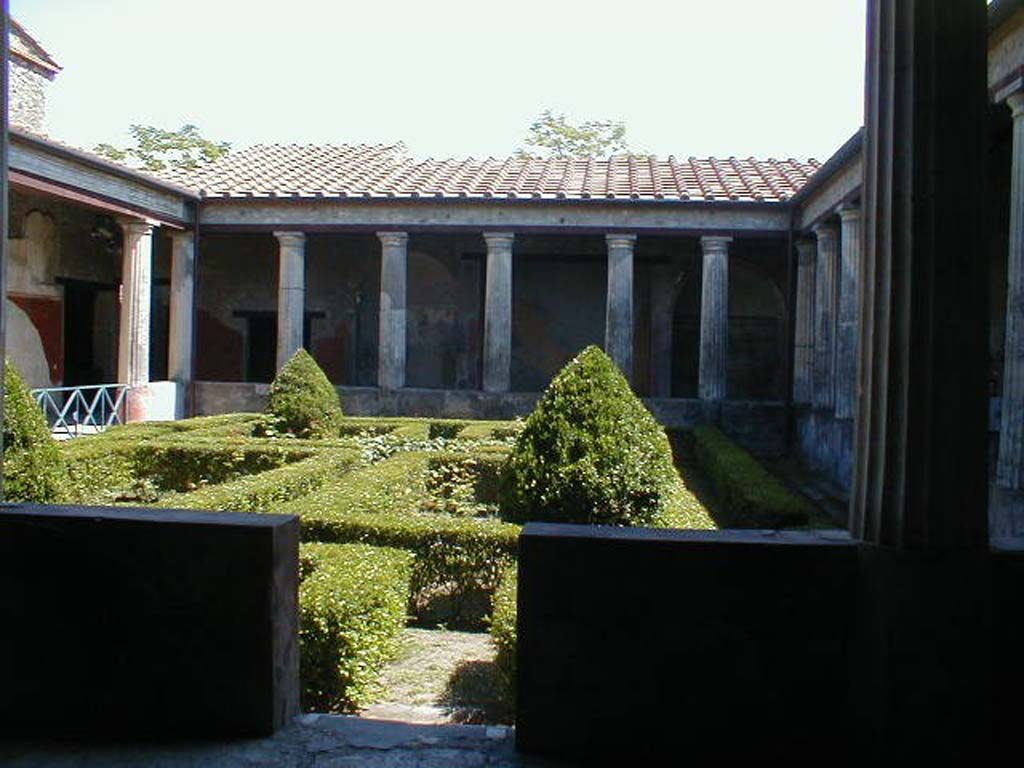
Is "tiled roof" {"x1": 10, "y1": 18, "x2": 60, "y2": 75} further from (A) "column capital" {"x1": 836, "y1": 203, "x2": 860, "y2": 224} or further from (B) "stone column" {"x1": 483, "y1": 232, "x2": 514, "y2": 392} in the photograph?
(A) "column capital" {"x1": 836, "y1": 203, "x2": 860, "y2": 224}

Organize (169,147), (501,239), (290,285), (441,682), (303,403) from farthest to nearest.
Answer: (169,147) < (290,285) < (501,239) < (303,403) < (441,682)

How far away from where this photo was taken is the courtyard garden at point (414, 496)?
4180 mm

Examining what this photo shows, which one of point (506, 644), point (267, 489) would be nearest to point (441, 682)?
point (506, 644)

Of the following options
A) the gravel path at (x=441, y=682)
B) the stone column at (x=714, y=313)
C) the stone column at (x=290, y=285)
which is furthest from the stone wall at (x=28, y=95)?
the gravel path at (x=441, y=682)

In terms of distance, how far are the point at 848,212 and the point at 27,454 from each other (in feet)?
29.8

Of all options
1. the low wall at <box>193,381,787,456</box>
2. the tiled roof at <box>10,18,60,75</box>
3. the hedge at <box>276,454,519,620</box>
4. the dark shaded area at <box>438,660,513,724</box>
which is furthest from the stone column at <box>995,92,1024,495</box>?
the tiled roof at <box>10,18,60,75</box>

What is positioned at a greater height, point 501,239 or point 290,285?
point 501,239

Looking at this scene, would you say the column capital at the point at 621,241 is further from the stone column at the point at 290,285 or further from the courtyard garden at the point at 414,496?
the stone column at the point at 290,285

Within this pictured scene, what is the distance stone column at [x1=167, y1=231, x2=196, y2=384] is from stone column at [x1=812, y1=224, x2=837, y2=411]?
30.7 feet

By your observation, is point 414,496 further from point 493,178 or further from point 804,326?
point 493,178

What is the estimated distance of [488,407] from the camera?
45.6 ft

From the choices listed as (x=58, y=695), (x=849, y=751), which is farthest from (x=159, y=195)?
(x=849, y=751)

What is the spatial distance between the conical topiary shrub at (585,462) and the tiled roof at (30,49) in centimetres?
1622

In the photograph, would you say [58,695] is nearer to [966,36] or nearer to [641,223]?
[966,36]
